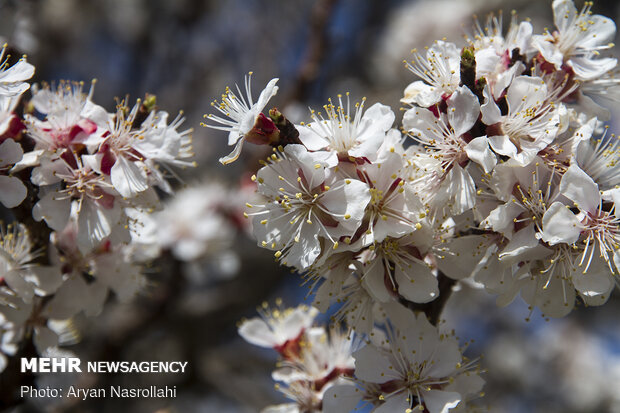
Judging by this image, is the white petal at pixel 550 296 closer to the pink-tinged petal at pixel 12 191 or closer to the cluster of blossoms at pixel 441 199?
the cluster of blossoms at pixel 441 199

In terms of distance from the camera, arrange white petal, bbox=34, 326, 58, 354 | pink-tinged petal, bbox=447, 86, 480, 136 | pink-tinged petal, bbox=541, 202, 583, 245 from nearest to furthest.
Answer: pink-tinged petal, bbox=541, 202, 583, 245
pink-tinged petal, bbox=447, 86, 480, 136
white petal, bbox=34, 326, 58, 354

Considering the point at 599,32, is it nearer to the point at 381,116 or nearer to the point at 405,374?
the point at 381,116

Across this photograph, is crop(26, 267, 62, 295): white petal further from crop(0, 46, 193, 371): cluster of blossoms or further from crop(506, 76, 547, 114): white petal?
crop(506, 76, 547, 114): white petal

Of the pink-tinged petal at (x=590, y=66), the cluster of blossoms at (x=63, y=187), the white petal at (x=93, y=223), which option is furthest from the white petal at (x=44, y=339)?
the pink-tinged petal at (x=590, y=66)

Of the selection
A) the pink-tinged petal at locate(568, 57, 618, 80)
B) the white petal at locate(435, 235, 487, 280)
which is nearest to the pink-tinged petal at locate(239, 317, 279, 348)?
the white petal at locate(435, 235, 487, 280)

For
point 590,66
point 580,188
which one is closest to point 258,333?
point 580,188

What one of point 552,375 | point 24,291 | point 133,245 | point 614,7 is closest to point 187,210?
Answer: point 133,245
